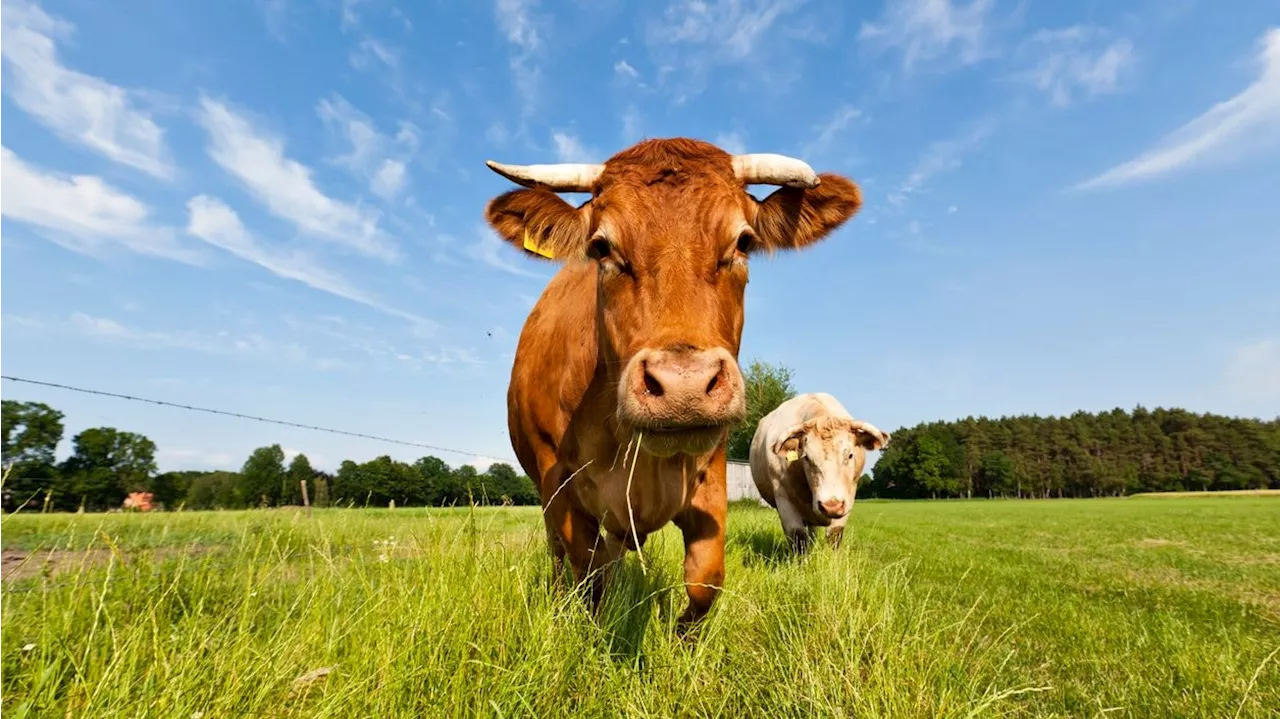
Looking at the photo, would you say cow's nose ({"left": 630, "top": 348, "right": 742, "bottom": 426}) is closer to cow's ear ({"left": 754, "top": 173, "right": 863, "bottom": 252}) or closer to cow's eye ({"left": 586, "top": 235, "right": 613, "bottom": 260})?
cow's eye ({"left": 586, "top": 235, "right": 613, "bottom": 260})

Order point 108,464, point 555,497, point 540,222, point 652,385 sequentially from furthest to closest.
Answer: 1. point 108,464
2. point 555,497
3. point 540,222
4. point 652,385

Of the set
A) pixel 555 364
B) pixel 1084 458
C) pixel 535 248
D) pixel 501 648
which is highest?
pixel 1084 458

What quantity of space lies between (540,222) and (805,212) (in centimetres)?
156

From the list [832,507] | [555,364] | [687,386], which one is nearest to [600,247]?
[687,386]

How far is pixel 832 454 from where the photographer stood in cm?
766

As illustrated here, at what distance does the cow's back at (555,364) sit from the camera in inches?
154

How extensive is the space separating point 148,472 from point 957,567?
14.4 m

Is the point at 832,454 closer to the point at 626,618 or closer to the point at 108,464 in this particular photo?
the point at 626,618

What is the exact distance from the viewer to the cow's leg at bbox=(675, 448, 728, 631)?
137 inches

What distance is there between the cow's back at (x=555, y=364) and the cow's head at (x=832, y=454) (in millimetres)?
3805

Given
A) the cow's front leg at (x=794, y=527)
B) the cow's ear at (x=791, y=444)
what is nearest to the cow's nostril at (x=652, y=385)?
the cow's ear at (x=791, y=444)

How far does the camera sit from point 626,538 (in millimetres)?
3795

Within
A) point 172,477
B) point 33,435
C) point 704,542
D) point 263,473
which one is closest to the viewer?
point 704,542

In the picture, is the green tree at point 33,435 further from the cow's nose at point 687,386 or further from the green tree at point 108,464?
the cow's nose at point 687,386
